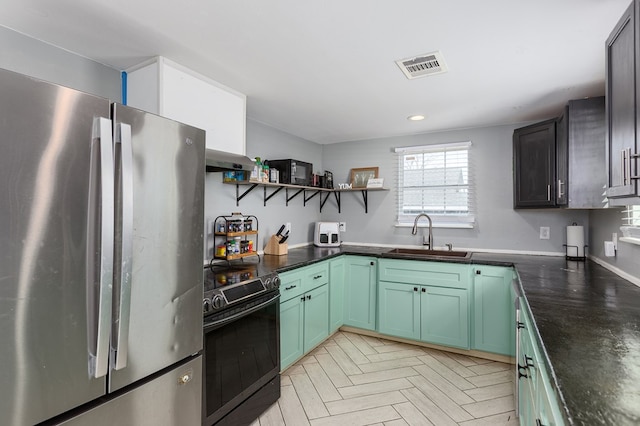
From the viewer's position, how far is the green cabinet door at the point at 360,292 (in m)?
3.28

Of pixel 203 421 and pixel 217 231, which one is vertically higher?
pixel 217 231

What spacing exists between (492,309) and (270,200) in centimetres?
225

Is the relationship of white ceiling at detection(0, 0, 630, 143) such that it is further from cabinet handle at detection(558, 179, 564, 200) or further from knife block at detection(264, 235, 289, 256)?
knife block at detection(264, 235, 289, 256)

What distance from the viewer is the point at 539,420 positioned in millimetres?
1126

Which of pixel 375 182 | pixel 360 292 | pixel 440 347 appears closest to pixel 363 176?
pixel 375 182

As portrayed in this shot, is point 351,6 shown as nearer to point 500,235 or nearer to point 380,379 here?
point 380,379

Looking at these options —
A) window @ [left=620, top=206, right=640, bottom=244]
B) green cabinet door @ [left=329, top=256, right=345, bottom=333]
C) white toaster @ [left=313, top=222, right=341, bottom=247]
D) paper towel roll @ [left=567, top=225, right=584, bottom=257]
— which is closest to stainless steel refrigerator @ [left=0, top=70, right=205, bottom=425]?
green cabinet door @ [left=329, top=256, right=345, bottom=333]

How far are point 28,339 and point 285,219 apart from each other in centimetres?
263

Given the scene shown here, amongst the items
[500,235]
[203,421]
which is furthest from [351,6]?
[500,235]

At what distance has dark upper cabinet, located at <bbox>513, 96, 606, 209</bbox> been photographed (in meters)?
2.24

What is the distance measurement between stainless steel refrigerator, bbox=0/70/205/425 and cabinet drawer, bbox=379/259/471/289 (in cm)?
213

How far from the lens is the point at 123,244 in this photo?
1.18 meters

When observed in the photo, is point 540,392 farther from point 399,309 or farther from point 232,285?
point 399,309

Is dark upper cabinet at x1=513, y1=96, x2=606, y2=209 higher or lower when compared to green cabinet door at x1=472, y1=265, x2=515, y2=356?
higher
